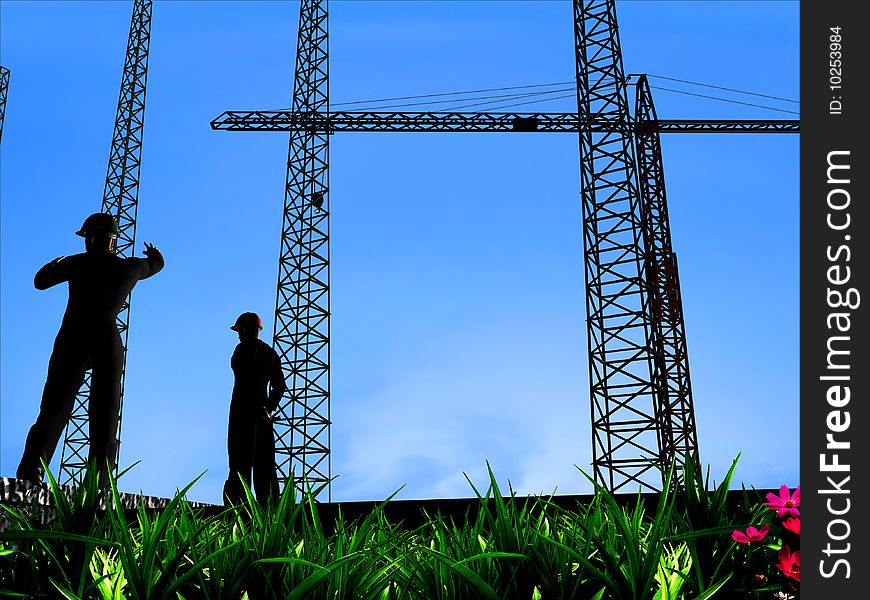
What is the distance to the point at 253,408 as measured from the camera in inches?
276

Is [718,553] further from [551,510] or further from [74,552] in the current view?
[551,510]

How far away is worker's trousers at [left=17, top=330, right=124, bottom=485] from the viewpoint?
488cm

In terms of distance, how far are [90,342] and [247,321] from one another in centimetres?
205

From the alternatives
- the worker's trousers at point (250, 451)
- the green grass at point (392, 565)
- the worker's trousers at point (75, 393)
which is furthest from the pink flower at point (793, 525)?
the worker's trousers at point (250, 451)

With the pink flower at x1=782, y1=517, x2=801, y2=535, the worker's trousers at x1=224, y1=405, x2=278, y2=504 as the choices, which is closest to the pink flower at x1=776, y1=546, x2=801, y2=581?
the pink flower at x1=782, y1=517, x2=801, y2=535

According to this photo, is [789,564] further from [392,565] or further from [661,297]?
[661,297]

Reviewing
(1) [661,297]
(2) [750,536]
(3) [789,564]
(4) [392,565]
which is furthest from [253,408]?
(1) [661,297]

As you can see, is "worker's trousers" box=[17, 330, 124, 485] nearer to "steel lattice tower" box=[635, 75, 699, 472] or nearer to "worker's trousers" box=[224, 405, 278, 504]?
"worker's trousers" box=[224, 405, 278, 504]

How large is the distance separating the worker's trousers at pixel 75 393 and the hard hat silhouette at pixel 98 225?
69 centimetres

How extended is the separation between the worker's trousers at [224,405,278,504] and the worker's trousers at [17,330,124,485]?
1.63 metres

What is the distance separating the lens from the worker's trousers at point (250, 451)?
686 cm

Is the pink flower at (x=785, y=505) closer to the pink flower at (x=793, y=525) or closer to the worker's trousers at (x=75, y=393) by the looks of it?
the pink flower at (x=793, y=525)
